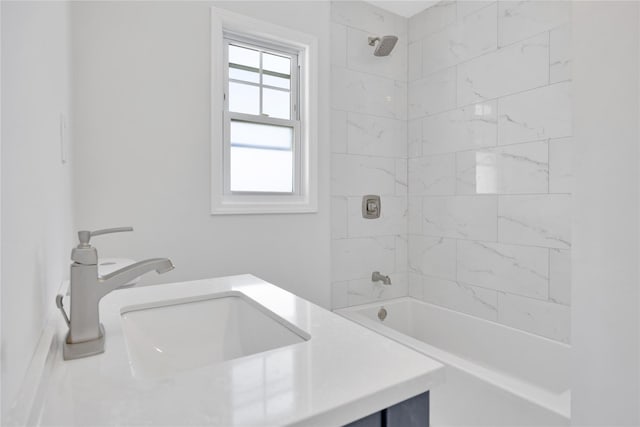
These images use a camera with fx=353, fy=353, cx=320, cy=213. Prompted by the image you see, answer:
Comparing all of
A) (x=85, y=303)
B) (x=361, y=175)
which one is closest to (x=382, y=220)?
(x=361, y=175)

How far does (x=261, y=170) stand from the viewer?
2.17 metres

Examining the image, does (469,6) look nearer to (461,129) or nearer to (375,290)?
(461,129)

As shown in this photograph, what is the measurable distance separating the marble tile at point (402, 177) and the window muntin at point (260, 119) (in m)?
0.83

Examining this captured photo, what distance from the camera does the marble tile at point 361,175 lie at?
240 cm

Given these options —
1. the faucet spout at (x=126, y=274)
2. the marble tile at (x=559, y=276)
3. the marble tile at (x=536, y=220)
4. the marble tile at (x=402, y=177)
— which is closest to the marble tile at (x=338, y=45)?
the marble tile at (x=402, y=177)

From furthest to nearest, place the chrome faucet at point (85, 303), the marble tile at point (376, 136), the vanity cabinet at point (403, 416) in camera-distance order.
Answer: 1. the marble tile at point (376, 136)
2. the chrome faucet at point (85, 303)
3. the vanity cabinet at point (403, 416)

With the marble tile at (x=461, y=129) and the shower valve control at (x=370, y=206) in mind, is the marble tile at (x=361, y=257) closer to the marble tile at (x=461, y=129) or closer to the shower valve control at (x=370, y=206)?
the shower valve control at (x=370, y=206)

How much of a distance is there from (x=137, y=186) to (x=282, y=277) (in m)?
0.94

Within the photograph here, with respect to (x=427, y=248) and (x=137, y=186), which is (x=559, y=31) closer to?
(x=427, y=248)

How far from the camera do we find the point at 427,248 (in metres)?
2.58

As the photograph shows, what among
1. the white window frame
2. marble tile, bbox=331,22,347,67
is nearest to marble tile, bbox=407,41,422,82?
marble tile, bbox=331,22,347,67

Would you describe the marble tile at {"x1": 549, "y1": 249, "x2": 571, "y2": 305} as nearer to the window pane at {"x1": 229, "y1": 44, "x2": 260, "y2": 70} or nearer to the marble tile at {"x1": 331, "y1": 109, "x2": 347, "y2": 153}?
the marble tile at {"x1": 331, "y1": 109, "x2": 347, "y2": 153}

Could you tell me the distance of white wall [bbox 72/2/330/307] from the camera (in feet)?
5.33

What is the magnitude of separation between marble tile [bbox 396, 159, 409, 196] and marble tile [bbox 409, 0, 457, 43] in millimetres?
927
